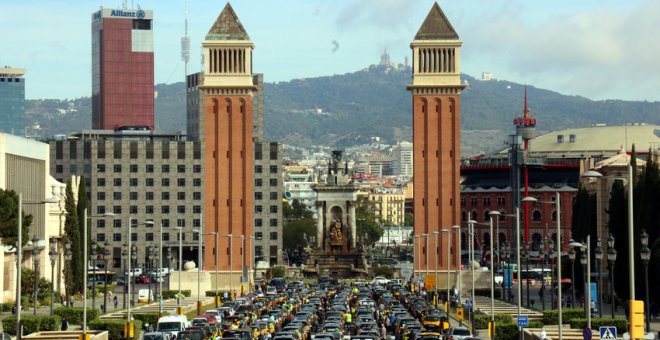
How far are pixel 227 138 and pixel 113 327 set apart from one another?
75.6 meters

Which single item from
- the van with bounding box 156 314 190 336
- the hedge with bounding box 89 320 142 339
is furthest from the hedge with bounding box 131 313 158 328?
the van with bounding box 156 314 190 336

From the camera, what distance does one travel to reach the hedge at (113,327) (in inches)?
2931

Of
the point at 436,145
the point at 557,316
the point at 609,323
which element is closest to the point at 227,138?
the point at 436,145

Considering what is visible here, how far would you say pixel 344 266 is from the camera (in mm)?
178875

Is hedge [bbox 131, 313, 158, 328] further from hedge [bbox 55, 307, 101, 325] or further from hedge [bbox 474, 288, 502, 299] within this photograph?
hedge [bbox 474, 288, 502, 299]

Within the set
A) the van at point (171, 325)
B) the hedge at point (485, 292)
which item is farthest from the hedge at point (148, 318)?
the hedge at point (485, 292)

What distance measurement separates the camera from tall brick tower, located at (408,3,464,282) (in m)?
146

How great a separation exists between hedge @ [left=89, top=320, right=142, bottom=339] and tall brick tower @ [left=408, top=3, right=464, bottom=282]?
234ft

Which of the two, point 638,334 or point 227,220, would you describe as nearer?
point 638,334

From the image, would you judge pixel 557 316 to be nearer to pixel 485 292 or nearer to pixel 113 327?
pixel 113 327

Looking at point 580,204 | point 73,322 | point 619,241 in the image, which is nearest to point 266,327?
point 73,322

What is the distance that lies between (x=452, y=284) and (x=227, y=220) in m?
24.2

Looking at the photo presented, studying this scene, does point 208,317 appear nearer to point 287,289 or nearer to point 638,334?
point 638,334

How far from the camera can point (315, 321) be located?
85.2m
